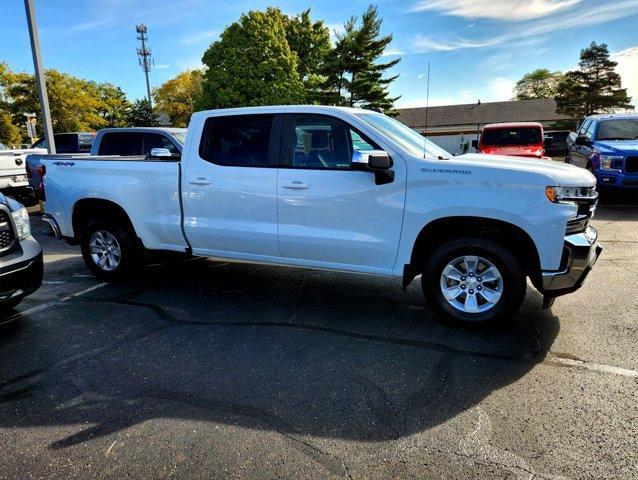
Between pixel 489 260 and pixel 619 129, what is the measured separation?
922 centimetres

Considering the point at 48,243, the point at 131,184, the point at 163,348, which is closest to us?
the point at 163,348

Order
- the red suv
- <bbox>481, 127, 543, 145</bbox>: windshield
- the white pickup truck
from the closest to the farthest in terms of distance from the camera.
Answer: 1. the white pickup truck
2. the red suv
3. <bbox>481, 127, 543, 145</bbox>: windshield

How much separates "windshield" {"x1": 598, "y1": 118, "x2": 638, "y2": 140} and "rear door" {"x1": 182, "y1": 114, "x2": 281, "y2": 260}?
9.52 meters

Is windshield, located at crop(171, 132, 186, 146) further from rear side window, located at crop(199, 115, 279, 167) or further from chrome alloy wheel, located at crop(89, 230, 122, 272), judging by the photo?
rear side window, located at crop(199, 115, 279, 167)

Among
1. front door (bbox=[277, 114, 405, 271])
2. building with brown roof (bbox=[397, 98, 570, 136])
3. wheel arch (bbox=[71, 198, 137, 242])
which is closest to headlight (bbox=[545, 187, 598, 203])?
front door (bbox=[277, 114, 405, 271])

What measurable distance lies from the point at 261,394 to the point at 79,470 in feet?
3.79

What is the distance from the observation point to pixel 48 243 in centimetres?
821

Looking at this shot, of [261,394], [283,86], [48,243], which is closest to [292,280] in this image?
[261,394]

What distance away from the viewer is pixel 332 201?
4184mm

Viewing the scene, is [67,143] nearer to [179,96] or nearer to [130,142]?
[130,142]

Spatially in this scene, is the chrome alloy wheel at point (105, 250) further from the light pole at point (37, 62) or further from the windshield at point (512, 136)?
the windshield at point (512, 136)

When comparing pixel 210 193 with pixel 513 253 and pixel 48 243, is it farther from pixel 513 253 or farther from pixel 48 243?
pixel 48 243

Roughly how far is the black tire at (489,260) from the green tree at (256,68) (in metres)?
36.2

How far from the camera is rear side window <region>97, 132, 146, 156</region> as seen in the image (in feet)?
30.9
